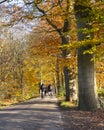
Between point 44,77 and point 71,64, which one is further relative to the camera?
point 44,77

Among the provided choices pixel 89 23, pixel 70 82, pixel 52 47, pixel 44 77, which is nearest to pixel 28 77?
pixel 44 77

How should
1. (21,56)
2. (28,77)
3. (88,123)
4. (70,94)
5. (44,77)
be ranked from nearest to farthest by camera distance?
(88,123), (70,94), (21,56), (28,77), (44,77)

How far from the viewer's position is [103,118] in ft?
54.3

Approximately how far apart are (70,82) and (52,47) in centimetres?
542

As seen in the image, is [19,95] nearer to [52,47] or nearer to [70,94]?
[52,47]

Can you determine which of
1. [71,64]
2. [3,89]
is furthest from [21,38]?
[71,64]

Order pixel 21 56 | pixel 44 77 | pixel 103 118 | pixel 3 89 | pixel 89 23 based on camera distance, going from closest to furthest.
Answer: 1. pixel 103 118
2. pixel 89 23
3. pixel 3 89
4. pixel 21 56
5. pixel 44 77

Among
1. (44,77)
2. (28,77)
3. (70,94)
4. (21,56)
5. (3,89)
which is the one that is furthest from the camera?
(44,77)

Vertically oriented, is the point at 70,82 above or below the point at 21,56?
below

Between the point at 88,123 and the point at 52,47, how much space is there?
19.9 meters

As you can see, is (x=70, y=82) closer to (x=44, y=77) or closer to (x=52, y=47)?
(x=52, y=47)

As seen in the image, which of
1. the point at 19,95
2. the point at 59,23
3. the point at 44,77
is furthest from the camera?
the point at 44,77

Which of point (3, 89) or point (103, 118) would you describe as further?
point (3, 89)

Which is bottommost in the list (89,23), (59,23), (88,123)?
(88,123)
